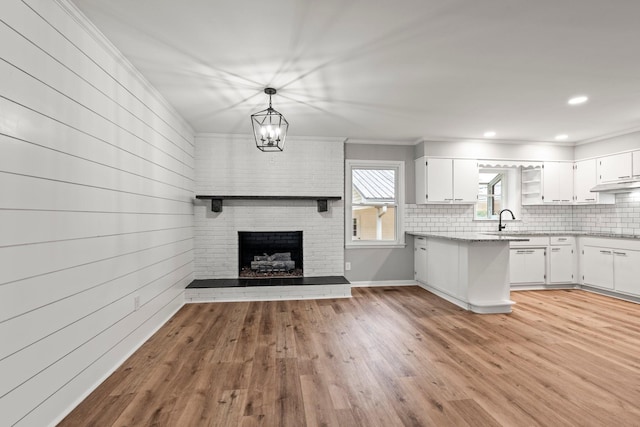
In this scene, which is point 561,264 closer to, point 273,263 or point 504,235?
point 504,235

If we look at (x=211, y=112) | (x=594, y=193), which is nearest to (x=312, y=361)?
(x=211, y=112)

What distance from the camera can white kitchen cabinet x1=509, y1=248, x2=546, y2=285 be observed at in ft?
16.5

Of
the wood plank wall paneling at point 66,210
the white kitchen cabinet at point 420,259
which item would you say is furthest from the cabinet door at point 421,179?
the wood plank wall paneling at point 66,210

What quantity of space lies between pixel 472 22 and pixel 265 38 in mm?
1452

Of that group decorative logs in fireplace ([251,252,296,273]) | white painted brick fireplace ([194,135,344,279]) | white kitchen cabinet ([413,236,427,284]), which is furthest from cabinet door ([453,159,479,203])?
decorative logs in fireplace ([251,252,296,273])

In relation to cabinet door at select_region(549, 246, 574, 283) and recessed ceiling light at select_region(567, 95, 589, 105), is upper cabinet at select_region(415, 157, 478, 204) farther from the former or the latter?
recessed ceiling light at select_region(567, 95, 589, 105)

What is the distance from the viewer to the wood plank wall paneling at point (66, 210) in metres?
1.52

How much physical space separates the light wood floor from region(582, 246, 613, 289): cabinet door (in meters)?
0.91

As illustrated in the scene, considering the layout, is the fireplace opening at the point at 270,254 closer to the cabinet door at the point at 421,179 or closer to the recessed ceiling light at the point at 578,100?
the cabinet door at the point at 421,179

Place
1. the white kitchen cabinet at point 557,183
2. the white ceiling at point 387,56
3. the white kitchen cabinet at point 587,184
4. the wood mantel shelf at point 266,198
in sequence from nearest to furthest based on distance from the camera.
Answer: the white ceiling at point 387,56 < the wood mantel shelf at point 266,198 < the white kitchen cabinet at point 587,184 < the white kitchen cabinet at point 557,183

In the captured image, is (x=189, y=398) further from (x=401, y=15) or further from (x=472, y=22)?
(x=472, y=22)

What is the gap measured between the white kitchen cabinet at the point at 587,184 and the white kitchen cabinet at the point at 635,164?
0.56 meters

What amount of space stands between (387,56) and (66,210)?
2551 mm

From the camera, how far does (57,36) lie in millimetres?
1852
